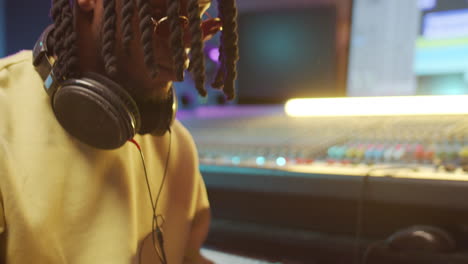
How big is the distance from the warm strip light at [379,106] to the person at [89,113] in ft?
2.17

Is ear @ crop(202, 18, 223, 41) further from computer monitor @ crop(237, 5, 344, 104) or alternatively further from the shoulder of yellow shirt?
computer monitor @ crop(237, 5, 344, 104)

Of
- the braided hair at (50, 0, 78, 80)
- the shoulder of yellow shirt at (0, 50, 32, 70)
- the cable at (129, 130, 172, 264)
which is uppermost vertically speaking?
the braided hair at (50, 0, 78, 80)

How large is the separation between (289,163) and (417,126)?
402 millimetres

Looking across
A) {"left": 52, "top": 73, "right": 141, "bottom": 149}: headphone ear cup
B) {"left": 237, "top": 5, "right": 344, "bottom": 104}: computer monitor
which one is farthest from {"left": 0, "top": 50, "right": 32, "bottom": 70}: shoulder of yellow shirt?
{"left": 237, "top": 5, "right": 344, "bottom": 104}: computer monitor

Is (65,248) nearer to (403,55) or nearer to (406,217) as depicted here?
(406,217)

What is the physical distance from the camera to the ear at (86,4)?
539 millimetres

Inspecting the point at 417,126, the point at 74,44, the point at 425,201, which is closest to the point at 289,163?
the point at 425,201

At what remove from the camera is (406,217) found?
3.07 feet

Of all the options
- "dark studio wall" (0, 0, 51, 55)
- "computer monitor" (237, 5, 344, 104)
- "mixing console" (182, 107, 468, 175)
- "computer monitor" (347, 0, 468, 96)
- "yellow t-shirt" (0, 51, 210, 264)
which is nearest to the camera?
"yellow t-shirt" (0, 51, 210, 264)

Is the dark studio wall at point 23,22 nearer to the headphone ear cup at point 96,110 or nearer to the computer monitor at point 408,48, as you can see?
the computer monitor at point 408,48

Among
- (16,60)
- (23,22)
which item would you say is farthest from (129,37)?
(23,22)

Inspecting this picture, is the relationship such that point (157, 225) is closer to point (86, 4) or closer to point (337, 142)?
point (86, 4)

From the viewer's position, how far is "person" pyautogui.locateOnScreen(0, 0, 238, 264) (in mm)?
516

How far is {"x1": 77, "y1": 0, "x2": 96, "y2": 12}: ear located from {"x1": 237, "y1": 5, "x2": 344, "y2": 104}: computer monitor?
0.82 metres
